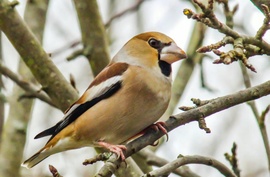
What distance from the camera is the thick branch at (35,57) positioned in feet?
14.2

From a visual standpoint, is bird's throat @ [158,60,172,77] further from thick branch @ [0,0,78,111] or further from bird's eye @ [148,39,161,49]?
thick branch @ [0,0,78,111]

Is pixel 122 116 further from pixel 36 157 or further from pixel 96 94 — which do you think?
pixel 36 157

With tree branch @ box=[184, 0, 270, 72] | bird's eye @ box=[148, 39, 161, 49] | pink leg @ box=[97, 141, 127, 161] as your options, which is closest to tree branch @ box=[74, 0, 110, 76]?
bird's eye @ box=[148, 39, 161, 49]

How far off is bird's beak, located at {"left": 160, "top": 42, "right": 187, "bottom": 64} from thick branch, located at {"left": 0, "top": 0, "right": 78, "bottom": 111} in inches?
30.0

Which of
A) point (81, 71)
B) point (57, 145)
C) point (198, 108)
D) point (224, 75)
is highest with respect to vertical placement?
point (198, 108)

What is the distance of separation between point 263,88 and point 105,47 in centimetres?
200

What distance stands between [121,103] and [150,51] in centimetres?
62

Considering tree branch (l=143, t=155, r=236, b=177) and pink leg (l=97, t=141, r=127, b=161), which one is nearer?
tree branch (l=143, t=155, r=236, b=177)

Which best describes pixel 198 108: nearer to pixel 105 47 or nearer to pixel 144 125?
pixel 144 125

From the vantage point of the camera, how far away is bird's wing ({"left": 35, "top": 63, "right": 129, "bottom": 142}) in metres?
4.25

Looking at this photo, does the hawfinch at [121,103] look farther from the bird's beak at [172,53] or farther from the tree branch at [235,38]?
the tree branch at [235,38]

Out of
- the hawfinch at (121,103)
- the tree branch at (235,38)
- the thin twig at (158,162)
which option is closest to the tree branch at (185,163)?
the hawfinch at (121,103)

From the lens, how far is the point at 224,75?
442 inches

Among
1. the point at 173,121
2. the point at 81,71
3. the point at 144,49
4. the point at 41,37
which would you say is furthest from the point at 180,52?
the point at 81,71
